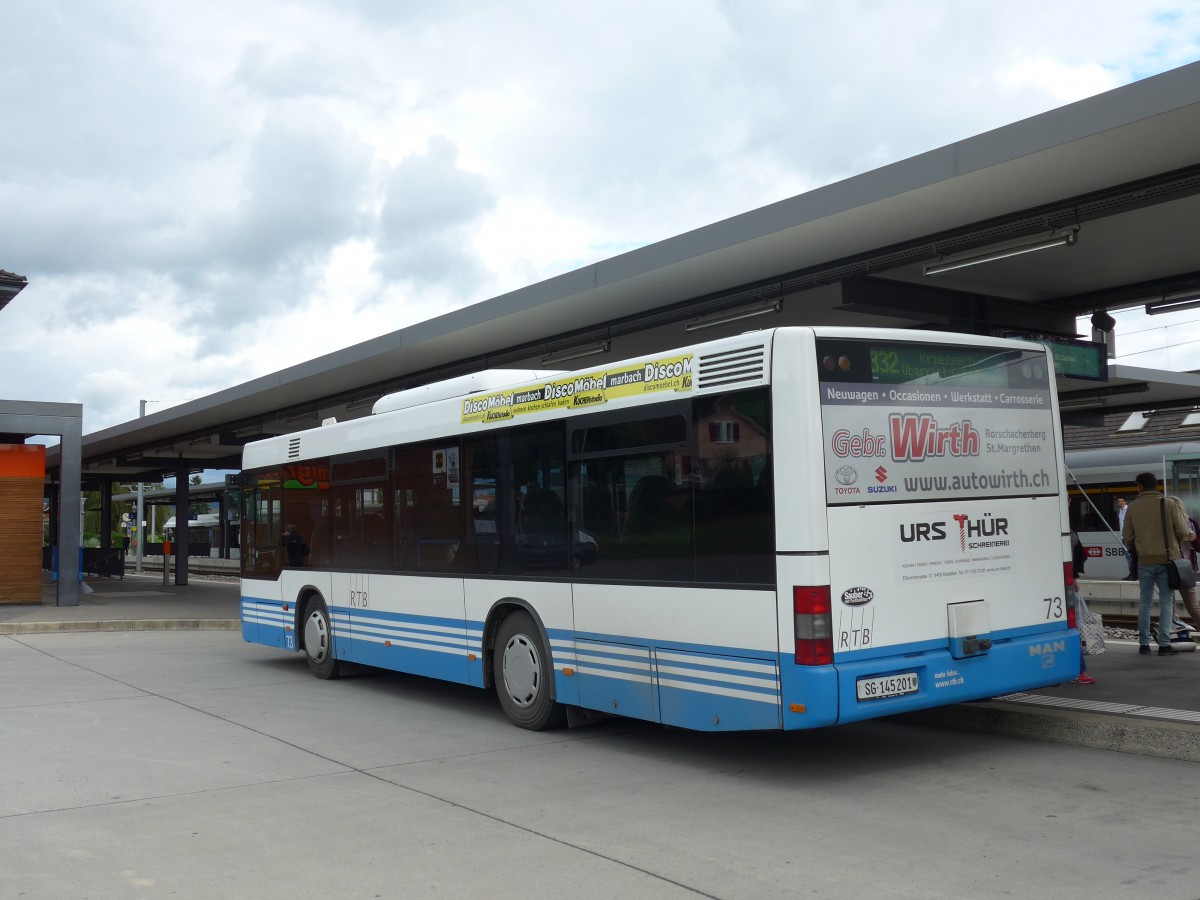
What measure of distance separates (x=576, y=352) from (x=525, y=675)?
8000 mm

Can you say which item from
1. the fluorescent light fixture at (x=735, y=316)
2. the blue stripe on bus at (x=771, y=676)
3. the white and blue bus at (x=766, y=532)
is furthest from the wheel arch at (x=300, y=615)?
the fluorescent light fixture at (x=735, y=316)

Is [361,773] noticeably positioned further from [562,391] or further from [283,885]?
[562,391]

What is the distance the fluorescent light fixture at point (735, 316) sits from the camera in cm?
1284

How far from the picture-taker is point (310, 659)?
12.7 metres

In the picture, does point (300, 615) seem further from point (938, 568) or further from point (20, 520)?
point (20, 520)

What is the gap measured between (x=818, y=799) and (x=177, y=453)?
108 feet

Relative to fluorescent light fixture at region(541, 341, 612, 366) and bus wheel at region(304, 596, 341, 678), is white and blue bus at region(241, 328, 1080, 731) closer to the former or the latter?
bus wheel at region(304, 596, 341, 678)

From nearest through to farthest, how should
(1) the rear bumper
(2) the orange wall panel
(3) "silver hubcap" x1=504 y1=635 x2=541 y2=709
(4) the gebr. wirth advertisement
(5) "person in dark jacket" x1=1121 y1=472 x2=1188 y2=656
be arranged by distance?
(1) the rear bumper → (4) the gebr. wirth advertisement → (3) "silver hubcap" x1=504 y1=635 x2=541 y2=709 → (5) "person in dark jacket" x1=1121 y1=472 x2=1188 y2=656 → (2) the orange wall panel

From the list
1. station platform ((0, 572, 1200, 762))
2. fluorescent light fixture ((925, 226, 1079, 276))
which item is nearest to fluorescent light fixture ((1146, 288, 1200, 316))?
fluorescent light fixture ((925, 226, 1079, 276))

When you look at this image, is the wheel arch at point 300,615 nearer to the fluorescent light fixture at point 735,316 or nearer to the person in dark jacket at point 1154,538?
the fluorescent light fixture at point 735,316

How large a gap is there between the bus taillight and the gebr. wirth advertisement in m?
0.59

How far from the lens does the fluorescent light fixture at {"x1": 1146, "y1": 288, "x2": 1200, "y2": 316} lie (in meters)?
13.1

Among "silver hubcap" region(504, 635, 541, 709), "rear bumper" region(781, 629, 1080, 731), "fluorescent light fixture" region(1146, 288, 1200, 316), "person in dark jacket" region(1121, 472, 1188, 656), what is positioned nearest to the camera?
"rear bumper" region(781, 629, 1080, 731)

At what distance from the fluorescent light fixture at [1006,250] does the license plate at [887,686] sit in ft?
15.7
